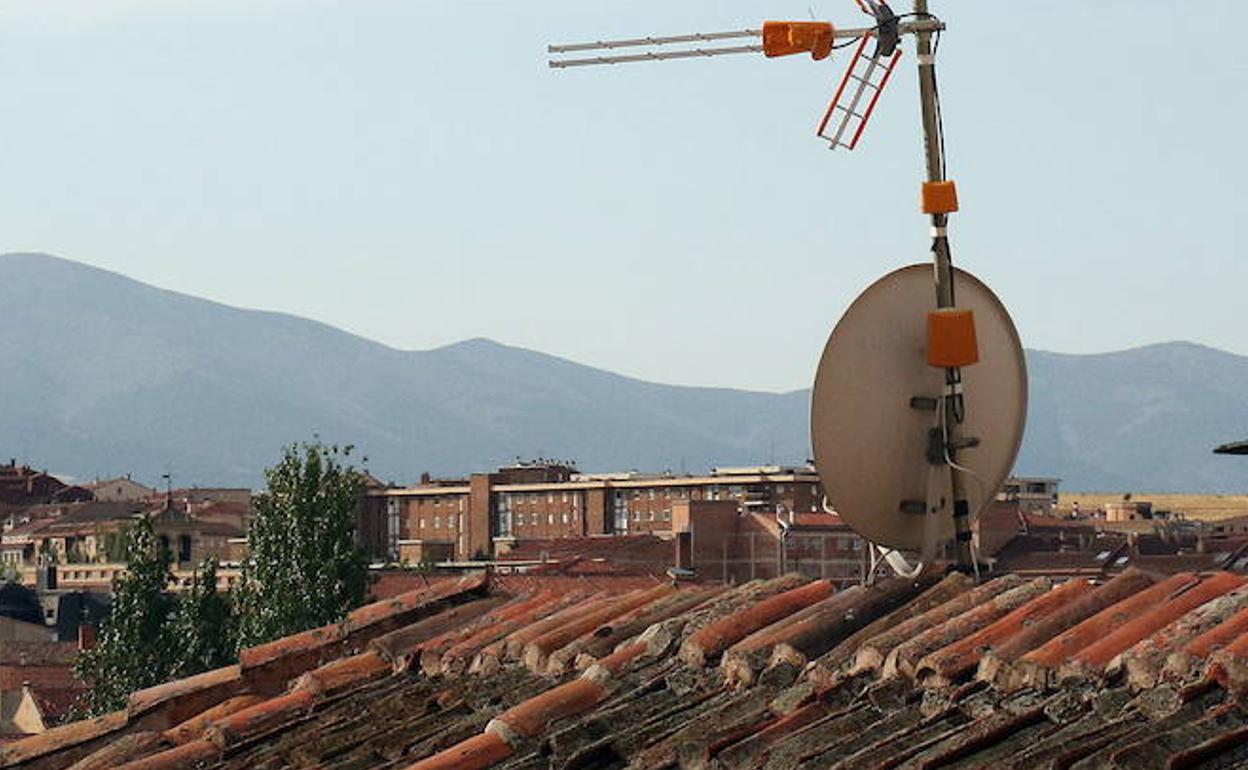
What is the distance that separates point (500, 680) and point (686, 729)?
8.63 ft

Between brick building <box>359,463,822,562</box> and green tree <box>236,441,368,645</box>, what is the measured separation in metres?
93.5

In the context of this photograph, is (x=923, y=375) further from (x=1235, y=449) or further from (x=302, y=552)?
(x=302, y=552)

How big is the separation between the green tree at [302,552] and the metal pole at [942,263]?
38371mm

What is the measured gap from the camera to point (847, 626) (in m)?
12.0

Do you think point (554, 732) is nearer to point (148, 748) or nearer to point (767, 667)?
point (767, 667)

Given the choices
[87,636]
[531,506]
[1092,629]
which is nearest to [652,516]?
[531,506]

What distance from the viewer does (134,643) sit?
180 feet

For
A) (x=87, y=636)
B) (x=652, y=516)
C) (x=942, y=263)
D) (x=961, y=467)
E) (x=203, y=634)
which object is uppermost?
(x=652, y=516)

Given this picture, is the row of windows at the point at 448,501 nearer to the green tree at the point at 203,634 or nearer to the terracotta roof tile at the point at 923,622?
the green tree at the point at 203,634

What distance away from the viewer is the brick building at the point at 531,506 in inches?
6309

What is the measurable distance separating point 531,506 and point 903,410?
152 metres

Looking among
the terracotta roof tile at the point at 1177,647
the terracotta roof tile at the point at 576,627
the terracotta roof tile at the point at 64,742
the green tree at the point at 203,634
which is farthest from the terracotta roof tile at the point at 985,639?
the green tree at the point at 203,634

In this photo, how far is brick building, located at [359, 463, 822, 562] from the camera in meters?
160

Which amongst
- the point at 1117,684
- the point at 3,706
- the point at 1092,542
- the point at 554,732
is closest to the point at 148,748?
the point at 554,732
